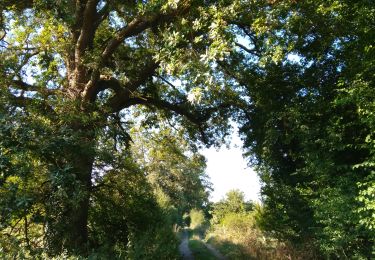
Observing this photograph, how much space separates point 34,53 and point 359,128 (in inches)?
461

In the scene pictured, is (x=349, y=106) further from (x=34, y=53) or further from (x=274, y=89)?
(x=34, y=53)

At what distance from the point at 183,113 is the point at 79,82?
5.23 m

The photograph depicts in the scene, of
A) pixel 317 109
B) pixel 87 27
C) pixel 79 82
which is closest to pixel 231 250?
pixel 317 109

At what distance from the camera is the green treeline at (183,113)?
9055 mm

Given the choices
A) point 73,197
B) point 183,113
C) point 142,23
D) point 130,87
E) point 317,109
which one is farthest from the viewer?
point 183,113

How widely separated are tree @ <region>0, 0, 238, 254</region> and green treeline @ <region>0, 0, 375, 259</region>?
0.06 meters

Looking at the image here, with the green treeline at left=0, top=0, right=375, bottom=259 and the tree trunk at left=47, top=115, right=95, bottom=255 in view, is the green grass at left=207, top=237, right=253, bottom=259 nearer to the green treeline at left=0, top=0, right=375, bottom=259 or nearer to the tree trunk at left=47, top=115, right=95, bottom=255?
the green treeline at left=0, top=0, right=375, bottom=259

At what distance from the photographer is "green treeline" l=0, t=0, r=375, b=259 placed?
9.05 meters

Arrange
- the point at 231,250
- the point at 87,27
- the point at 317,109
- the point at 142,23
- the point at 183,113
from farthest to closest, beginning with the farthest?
the point at 231,250, the point at 183,113, the point at 87,27, the point at 142,23, the point at 317,109

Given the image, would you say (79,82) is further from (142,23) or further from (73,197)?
(73,197)

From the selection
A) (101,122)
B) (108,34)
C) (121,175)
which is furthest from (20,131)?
(108,34)

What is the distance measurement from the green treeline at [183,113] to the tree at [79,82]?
0.06m

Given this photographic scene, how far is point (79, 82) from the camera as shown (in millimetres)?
13273

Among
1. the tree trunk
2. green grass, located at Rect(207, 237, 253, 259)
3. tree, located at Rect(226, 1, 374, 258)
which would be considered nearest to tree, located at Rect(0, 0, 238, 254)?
the tree trunk
